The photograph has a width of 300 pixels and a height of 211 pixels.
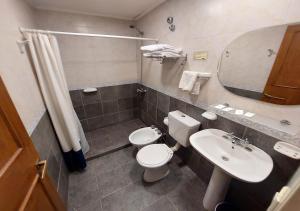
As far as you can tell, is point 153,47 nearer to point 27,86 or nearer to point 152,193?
point 27,86

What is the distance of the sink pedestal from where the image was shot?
1142 mm

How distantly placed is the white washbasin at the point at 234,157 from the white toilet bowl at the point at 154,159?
1.88 ft

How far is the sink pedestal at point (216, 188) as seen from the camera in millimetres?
1142

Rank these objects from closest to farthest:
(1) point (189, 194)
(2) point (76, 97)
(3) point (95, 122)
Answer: (1) point (189, 194), (2) point (76, 97), (3) point (95, 122)

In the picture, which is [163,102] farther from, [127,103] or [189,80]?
[127,103]

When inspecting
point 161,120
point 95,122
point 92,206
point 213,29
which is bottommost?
point 92,206

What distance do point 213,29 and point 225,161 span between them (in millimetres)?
1202

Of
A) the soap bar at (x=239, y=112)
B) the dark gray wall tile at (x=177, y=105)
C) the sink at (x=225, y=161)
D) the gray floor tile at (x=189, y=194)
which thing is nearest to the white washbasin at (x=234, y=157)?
the sink at (x=225, y=161)

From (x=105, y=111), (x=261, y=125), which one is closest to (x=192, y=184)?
(x=261, y=125)

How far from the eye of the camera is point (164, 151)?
5.47ft

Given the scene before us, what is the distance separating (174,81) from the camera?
6.06ft

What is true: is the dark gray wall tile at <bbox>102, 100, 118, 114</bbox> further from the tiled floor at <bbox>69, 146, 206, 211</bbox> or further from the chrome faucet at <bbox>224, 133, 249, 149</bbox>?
the chrome faucet at <bbox>224, 133, 249, 149</bbox>

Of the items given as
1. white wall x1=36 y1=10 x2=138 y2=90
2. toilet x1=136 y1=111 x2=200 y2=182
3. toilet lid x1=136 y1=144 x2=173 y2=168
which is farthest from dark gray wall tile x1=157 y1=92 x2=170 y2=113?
white wall x1=36 y1=10 x2=138 y2=90

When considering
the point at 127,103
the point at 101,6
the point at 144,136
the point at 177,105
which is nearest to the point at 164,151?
the point at 144,136
